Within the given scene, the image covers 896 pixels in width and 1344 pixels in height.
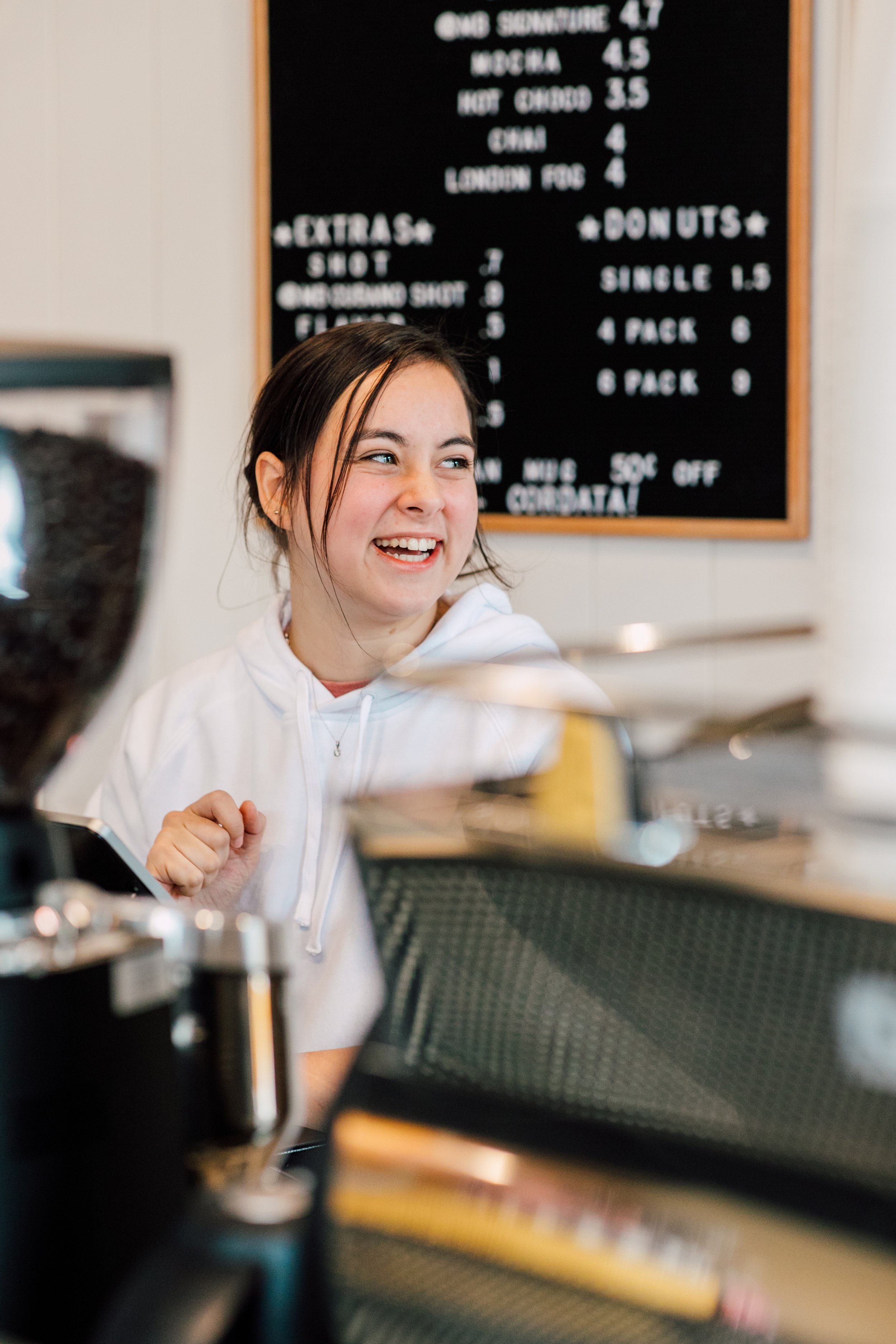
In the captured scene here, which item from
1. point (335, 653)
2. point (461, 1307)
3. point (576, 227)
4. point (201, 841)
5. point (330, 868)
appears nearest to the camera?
point (461, 1307)

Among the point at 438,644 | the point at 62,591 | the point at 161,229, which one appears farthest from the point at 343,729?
the point at 161,229

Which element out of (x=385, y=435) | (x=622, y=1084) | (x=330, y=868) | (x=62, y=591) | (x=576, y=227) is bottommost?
(x=330, y=868)

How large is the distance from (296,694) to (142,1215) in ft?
2.66

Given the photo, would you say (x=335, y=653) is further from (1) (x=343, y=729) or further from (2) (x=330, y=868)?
(2) (x=330, y=868)

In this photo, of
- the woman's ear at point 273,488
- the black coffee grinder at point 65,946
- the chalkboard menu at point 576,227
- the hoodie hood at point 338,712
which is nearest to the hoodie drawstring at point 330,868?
the hoodie hood at point 338,712

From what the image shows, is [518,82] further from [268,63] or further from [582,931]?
[582,931]

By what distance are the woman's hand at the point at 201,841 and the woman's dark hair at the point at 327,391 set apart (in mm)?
360

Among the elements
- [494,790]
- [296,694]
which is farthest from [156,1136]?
[296,694]

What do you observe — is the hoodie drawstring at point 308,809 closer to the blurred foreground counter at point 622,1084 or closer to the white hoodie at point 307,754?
the white hoodie at point 307,754

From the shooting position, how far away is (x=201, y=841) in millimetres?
971

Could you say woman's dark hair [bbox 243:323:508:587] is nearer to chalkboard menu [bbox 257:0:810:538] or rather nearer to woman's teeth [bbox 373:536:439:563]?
woman's teeth [bbox 373:536:439:563]

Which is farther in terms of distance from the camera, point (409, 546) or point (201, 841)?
point (409, 546)

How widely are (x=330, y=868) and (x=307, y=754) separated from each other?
0.38 feet

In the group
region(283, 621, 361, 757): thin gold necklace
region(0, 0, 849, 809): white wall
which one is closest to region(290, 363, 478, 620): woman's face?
region(283, 621, 361, 757): thin gold necklace
